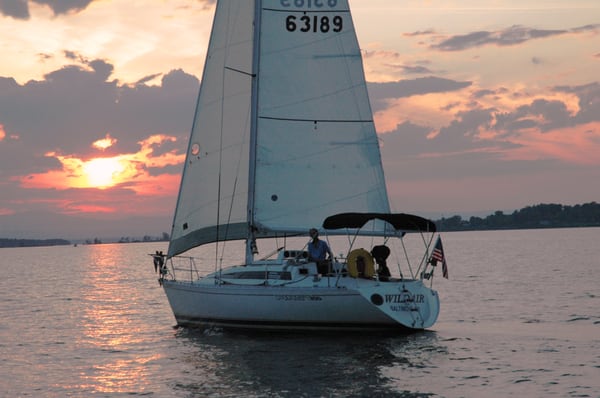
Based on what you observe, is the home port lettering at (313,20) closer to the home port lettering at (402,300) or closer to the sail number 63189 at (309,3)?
the sail number 63189 at (309,3)

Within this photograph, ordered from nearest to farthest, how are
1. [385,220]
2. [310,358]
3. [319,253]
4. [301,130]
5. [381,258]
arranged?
[310,358], [385,220], [381,258], [319,253], [301,130]

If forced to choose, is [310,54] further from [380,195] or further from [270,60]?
[380,195]

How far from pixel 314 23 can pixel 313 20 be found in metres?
0.10

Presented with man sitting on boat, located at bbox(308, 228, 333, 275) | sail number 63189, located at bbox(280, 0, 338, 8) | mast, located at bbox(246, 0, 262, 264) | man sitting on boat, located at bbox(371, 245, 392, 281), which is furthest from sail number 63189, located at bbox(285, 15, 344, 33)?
man sitting on boat, located at bbox(371, 245, 392, 281)

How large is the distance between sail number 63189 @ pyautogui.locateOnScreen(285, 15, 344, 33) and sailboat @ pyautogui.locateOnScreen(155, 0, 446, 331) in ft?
0.11

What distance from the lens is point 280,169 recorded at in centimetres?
2594

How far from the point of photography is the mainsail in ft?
84.9

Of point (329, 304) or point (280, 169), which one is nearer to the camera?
point (329, 304)

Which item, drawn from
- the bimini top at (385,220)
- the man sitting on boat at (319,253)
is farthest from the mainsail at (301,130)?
the bimini top at (385,220)

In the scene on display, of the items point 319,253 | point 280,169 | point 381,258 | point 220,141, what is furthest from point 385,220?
point 220,141

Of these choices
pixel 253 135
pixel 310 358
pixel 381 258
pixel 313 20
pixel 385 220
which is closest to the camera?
pixel 310 358

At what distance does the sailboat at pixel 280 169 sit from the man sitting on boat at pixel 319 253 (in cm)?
7

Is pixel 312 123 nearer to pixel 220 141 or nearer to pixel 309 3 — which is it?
pixel 220 141

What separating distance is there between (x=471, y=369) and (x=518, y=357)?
2124 millimetres
